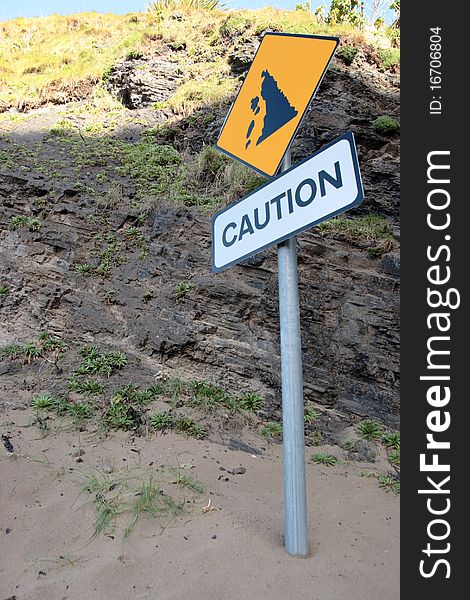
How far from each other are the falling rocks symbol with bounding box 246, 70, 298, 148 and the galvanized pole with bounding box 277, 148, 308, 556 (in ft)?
2.21

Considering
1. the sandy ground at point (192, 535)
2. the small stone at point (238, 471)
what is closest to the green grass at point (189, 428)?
the sandy ground at point (192, 535)

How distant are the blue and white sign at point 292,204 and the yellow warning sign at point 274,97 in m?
0.21

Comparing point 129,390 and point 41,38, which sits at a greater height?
point 41,38

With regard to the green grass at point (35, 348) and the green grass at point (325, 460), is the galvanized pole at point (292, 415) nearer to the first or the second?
the green grass at point (325, 460)

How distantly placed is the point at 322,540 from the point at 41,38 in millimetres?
15189

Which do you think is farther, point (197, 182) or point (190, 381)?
point (197, 182)

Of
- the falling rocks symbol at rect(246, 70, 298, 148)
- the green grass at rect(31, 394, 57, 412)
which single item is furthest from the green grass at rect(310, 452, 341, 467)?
the falling rocks symbol at rect(246, 70, 298, 148)

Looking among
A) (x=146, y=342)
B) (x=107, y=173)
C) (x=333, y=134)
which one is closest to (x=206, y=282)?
(x=146, y=342)

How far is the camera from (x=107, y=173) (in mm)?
7711

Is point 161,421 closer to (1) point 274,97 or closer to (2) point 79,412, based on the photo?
(2) point 79,412

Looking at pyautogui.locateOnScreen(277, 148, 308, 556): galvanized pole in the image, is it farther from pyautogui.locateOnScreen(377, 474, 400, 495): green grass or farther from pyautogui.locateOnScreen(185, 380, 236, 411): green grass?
pyautogui.locateOnScreen(185, 380, 236, 411): green grass

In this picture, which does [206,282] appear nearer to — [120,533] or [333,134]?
[120,533]

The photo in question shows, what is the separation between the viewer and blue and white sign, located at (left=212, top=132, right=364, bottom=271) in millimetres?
2102

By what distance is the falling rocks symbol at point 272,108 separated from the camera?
259cm
